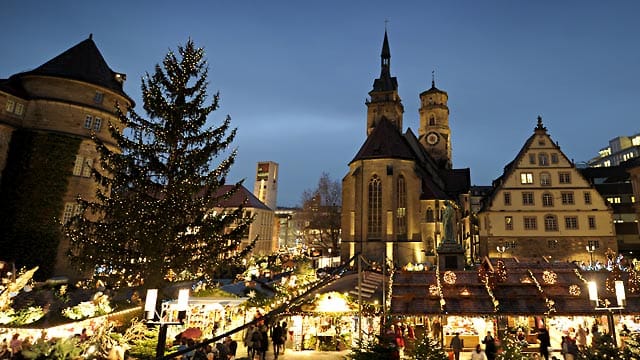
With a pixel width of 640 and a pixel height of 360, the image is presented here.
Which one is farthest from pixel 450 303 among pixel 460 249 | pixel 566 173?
pixel 566 173

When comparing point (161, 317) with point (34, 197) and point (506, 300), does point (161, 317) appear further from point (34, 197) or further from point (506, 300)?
point (34, 197)

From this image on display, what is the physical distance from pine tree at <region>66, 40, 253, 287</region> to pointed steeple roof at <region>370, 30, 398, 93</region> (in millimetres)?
46662

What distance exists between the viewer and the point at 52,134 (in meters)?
26.0

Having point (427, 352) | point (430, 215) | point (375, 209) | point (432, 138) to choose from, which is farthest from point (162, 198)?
point (432, 138)

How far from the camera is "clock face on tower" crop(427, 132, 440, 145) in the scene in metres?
65.6

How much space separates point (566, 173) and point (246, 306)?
109 feet

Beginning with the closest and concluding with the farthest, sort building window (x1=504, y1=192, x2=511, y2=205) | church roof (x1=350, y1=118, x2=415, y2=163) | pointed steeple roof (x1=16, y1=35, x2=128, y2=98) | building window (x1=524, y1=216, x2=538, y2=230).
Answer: pointed steeple roof (x1=16, y1=35, x2=128, y2=98), building window (x1=524, y1=216, x2=538, y2=230), building window (x1=504, y1=192, x2=511, y2=205), church roof (x1=350, y1=118, x2=415, y2=163)

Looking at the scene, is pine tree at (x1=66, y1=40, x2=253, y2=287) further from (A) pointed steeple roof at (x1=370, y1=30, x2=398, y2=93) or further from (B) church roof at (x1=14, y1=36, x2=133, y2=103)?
(A) pointed steeple roof at (x1=370, y1=30, x2=398, y2=93)

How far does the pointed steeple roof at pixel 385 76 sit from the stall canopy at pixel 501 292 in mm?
49311

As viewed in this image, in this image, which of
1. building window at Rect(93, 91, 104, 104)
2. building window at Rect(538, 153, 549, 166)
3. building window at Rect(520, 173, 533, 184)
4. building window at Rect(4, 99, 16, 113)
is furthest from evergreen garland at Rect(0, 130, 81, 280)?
building window at Rect(538, 153, 549, 166)

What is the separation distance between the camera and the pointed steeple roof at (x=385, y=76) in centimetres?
6116

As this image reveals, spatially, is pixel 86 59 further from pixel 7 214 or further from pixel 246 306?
pixel 246 306

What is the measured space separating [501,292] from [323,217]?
40.6 m

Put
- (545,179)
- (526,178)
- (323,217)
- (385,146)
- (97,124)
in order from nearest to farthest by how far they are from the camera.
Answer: (97,124)
(545,179)
(526,178)
(385,146)
(323,217)
